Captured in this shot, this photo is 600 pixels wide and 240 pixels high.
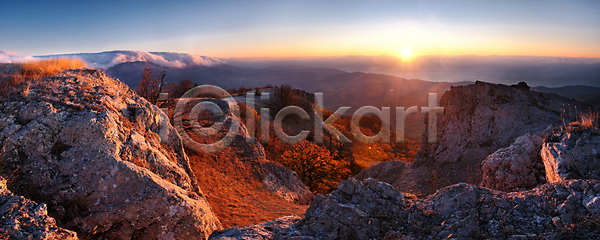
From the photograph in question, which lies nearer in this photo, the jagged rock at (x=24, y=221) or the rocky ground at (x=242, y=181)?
the jagged rock at (x=24, y=221)

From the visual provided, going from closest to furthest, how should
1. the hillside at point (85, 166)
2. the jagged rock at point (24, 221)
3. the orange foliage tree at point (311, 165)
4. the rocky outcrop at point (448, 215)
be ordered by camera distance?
the jagged rock at point (24, 221)
the rocky outcrop at point (448, 215)
the hillside at point (85, 166)
the orange foliage tree at point (311, 165)

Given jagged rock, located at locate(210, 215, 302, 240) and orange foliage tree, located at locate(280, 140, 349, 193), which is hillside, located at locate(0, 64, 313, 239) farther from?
orange foliage tree, located at locate(280, 140, 349, 193)

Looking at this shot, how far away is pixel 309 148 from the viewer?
15.5 metres

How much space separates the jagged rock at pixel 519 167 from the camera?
602cm

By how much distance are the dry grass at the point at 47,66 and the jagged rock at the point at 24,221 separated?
3.52m

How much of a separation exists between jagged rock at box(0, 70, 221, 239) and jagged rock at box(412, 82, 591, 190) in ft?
30.0

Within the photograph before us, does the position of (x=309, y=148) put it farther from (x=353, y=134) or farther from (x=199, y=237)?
(x=353, y=134)

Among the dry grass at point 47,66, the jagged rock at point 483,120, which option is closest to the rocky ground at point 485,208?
the jagged rock at point 483,120

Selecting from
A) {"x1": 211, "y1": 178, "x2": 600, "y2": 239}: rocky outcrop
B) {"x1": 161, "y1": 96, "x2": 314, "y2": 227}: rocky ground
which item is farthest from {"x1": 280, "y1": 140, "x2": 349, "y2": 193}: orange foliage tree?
{"x1": 211, "y1": 178, "x2": 600, "y2": 239}: rocky outcrop

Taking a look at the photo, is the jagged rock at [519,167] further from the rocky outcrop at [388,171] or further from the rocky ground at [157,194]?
the rocky outcrop at [388,171]

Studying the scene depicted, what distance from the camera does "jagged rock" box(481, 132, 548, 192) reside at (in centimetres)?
602

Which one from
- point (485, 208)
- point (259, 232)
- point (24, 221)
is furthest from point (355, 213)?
point (24, 221)

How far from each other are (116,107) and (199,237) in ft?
11.4

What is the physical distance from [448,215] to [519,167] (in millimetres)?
3386
